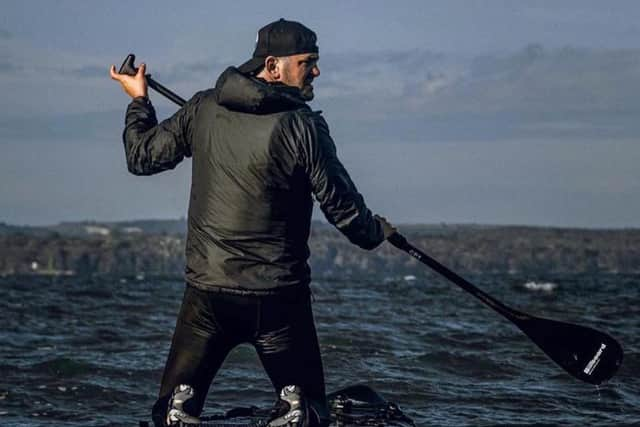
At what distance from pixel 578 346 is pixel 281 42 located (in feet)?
11.0

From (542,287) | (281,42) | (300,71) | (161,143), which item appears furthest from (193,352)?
(542,287)

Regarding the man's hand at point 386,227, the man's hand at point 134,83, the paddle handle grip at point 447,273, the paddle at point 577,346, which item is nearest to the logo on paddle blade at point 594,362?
the paddle at point 577,346

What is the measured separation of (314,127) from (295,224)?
614 millimetres

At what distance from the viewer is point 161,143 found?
27.2 feet

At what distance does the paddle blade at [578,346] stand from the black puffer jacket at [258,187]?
2.13 metres

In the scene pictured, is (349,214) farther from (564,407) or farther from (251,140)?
(564,407)

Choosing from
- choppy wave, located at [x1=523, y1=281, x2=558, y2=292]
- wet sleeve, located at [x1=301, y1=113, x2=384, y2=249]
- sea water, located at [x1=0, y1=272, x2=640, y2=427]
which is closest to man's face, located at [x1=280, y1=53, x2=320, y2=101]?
wet sleeve, located at [x1=301, y1=113, x2=384, y2=249]

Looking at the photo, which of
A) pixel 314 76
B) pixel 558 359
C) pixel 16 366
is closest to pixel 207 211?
pixel 314 76

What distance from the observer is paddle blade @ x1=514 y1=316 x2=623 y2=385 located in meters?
9.79

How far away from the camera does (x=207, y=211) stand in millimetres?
8133

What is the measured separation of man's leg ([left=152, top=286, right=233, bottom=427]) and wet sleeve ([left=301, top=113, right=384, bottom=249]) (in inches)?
38.1

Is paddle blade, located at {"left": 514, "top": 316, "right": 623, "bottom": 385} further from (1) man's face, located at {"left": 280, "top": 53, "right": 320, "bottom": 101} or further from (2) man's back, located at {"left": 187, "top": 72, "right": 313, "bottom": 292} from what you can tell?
(1) man's face, located at {"left": 280, "top": 53, "right": 320, "bottom": 101}

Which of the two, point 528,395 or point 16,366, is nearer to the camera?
point 528,395

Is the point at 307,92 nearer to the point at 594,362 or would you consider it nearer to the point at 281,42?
the point at 281,42
